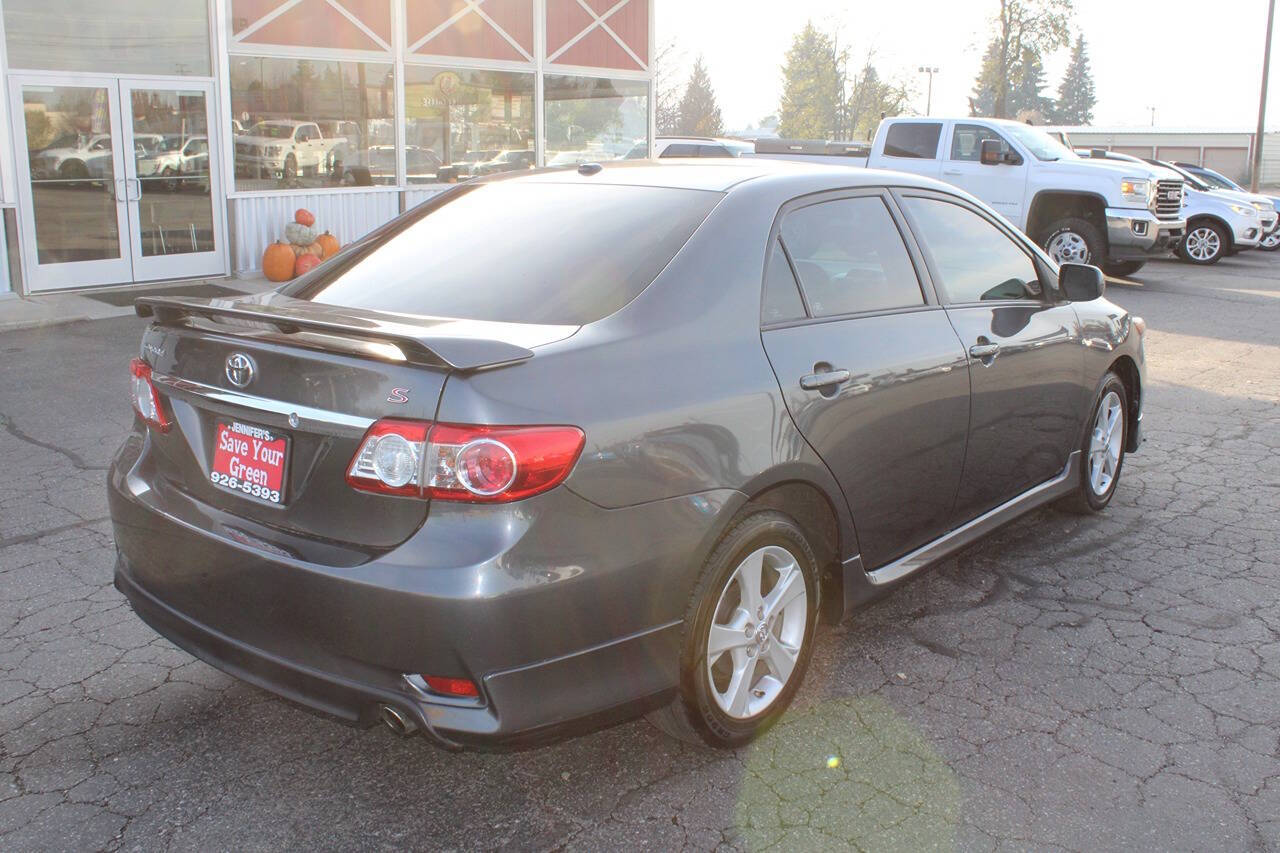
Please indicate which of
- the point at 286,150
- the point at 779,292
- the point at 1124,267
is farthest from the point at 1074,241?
the point at 779,292

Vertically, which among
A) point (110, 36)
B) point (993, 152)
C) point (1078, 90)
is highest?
point (1078, 90)

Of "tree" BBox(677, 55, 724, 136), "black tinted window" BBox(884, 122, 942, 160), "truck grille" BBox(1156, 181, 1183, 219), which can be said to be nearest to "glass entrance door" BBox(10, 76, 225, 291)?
"black tinted window" BBox(884, 122, 942, 160)

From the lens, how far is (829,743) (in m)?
3.47

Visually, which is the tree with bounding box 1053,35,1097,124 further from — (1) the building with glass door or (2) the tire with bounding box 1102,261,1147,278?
(1) the building with glass door

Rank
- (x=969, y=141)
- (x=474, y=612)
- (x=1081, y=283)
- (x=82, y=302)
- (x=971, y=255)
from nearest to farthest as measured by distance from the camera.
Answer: (x=474, y=612)
(x=971, y=255)
(x=1081, y=283)
(x=82, y=302)
(x=969, y=141)

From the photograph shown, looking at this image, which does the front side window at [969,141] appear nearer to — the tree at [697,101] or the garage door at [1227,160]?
the garage door at [1227,160]

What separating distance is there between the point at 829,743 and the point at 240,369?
196cm

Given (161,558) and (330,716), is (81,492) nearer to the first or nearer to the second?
(161,558)

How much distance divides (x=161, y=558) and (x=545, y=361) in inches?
48.3

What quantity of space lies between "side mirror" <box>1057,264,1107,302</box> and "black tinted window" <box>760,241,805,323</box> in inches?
74.6

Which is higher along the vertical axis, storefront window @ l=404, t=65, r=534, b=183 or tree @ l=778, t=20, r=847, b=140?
tree @ l=778, t=20, r=847, b=140

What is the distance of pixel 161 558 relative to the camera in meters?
3.18

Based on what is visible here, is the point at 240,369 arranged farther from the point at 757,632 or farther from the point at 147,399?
the point at 757,632

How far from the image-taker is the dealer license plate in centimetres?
291
